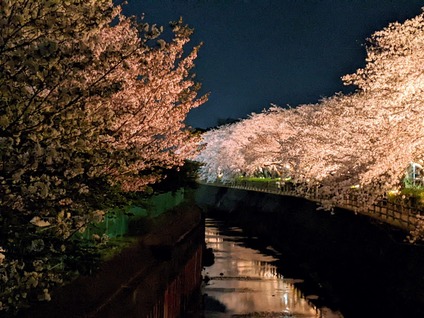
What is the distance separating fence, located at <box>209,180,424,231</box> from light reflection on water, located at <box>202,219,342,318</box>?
4534 millimetres

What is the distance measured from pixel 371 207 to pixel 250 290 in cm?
696

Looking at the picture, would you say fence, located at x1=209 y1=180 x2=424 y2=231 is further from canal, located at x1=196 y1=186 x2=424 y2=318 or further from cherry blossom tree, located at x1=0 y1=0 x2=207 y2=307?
cherry blossom tree, located at x1=0 y1=0 x2=207 y2=307

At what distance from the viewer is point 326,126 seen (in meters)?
36.5

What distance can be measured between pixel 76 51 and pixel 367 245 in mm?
22084

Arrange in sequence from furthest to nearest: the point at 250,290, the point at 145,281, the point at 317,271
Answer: the point at 317,271, the point at 250,290, the point at 145,281

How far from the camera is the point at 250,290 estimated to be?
93.5 ft

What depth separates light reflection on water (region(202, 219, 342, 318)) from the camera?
24188mm

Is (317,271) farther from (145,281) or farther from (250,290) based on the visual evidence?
(145,281)

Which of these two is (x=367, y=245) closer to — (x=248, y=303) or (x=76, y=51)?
(x=248, y=303)

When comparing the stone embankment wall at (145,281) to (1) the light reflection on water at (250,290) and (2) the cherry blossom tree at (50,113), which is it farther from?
(2) the cherry blossom tree at (50,113)

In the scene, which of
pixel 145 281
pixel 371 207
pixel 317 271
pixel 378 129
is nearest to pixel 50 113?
pixel 145 281

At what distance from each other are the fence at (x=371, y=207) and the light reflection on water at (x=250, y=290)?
453cm

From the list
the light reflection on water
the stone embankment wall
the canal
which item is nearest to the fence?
the canal

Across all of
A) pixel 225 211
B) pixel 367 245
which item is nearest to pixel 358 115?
pixel 367 245
